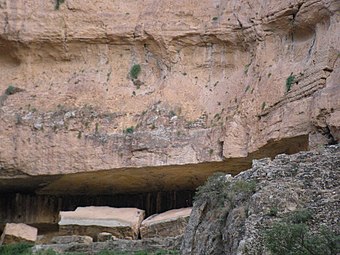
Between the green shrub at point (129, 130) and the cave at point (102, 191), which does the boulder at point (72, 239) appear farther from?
the green shrub at point (129, 130)

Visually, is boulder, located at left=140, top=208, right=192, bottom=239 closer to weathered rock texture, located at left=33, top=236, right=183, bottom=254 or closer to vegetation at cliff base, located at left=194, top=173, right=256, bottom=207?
weathered rock texture, located at left=33, top=236, right=183, bottom=254

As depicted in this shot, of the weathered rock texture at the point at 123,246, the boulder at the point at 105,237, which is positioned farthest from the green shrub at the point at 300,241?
the boulder at the point at 105,237

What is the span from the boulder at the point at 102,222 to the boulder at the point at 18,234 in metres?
1.03

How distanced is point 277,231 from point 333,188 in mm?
2994

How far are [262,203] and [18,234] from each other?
1438cm

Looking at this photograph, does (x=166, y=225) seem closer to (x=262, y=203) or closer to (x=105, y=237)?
(x=105, y=237)

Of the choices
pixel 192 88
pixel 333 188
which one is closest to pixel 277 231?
pixel 333 188

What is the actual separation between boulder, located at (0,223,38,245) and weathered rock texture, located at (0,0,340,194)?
1.85 metres

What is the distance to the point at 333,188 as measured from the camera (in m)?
17.3

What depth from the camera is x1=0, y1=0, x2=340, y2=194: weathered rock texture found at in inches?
1125

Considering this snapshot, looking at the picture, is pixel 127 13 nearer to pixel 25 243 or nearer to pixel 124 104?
pixel 124 104

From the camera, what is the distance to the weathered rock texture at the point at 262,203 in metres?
16.4

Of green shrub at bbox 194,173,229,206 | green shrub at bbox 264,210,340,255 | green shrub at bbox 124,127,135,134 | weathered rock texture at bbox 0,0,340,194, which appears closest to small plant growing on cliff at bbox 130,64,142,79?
weathered rock texture at bbox 0,0,340,194

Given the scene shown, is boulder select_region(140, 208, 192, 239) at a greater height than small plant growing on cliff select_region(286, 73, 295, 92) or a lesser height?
lesser
